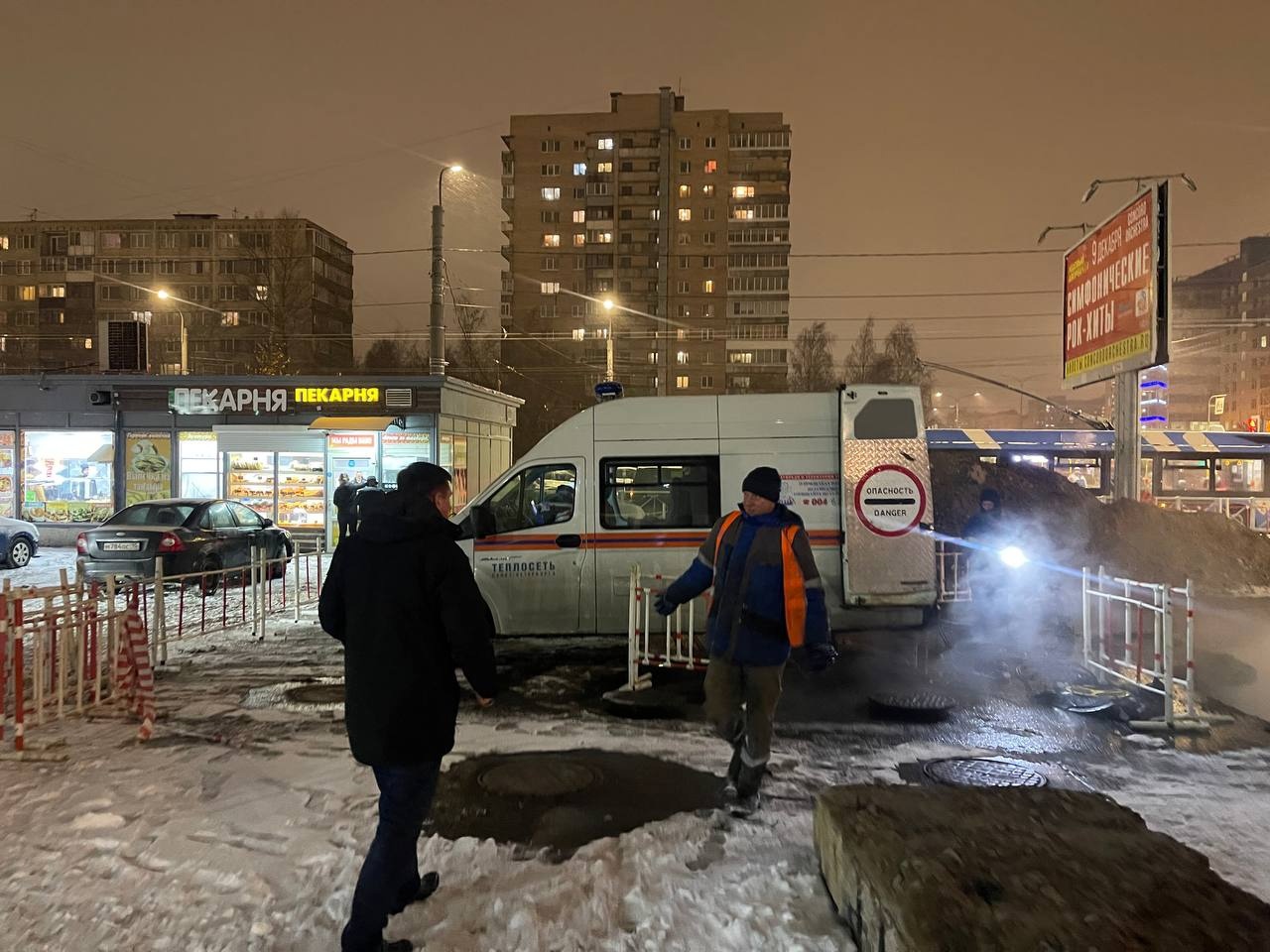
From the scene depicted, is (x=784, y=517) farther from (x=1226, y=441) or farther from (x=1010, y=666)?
(x=1226, y=441)

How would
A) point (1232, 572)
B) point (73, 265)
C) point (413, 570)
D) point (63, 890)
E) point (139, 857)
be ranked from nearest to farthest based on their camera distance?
point (413, 570) → point (63, 890) → point (139, 857) → point (1232, 572) → point (73, 265)

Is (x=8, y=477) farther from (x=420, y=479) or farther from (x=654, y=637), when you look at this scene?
(x=420, y=479)

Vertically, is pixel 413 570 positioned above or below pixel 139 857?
above

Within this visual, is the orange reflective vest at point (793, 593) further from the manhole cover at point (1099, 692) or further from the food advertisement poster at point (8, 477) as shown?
the food advertisement poster at point (8, 477)

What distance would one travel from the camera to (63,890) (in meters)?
4.03

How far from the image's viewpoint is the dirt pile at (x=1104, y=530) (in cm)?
1538

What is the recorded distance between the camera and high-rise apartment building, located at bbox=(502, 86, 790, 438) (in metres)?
78.0

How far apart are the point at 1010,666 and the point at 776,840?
552cm

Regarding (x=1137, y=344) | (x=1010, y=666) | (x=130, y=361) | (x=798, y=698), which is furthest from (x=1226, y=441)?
(x=130, y=361)

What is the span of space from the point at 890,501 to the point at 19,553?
57.9 ft

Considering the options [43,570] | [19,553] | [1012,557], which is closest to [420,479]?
[1012,557]

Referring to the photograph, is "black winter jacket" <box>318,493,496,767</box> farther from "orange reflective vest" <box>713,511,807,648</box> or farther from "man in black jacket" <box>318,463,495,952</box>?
"orange reflective vest" <box>713,511,807,648</box>

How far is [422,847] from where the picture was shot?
4.59 m

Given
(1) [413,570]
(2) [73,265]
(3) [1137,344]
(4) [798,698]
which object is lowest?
(4) [798,698]
